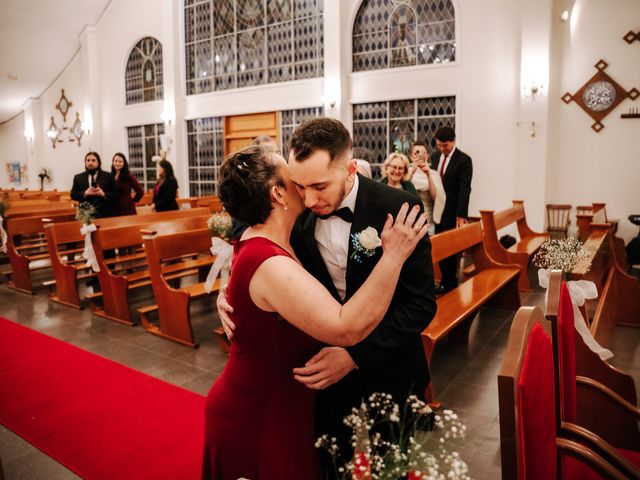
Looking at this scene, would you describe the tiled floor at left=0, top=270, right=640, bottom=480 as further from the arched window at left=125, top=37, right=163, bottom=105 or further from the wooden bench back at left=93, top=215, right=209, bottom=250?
the arched window at left=125, top=37, right=163, bottom=105

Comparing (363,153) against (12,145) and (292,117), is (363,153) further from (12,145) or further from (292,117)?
(12,145)

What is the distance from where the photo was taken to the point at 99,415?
3203 mm

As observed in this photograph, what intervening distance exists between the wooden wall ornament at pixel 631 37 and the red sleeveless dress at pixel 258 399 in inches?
339

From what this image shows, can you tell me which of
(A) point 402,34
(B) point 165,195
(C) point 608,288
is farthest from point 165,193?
(C) point 608,288

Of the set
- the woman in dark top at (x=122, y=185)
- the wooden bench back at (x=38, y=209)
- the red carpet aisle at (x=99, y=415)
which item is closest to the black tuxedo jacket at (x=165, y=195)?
the woman in dark top at (x=122, y=185)

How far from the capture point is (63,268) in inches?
230

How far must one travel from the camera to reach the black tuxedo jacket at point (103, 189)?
6586 mm

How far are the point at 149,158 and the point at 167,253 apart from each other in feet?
32.3

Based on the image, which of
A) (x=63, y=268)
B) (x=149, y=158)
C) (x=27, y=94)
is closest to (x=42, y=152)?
(x=27, y=94)

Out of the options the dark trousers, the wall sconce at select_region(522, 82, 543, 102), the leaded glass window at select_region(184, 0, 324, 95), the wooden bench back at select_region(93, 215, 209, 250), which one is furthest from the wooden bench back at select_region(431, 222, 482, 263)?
the leaded glass window at select_region(184, 0, 324, 95)

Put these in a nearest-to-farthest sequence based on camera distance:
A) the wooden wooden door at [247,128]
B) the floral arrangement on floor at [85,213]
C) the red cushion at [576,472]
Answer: the red cushion at [576,472], the floral arrangement on floor at [85,213], the wooden wooden door at [247,128]

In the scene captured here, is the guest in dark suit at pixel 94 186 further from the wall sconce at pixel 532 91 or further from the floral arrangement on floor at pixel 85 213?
the wall sconce at pixel 532 91

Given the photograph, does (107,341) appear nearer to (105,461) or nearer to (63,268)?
(63,268)

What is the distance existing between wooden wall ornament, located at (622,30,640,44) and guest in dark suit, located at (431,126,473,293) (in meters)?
4.32
